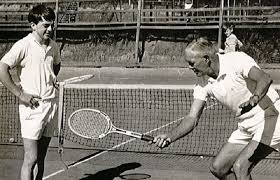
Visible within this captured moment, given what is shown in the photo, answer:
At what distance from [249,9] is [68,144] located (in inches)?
499

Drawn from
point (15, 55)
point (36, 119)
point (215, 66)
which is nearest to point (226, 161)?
point (215, 66)

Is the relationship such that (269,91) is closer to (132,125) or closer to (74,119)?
(74,119)

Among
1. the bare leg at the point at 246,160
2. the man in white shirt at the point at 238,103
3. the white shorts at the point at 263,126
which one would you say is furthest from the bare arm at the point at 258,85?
the bare leg at the point at 246,160

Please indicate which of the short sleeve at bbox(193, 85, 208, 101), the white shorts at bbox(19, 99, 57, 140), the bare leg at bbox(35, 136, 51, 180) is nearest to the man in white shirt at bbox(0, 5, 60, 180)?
the white shorts at bbox(19, 99, 57, 140)

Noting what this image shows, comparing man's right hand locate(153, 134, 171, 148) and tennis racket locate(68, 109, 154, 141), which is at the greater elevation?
man's right hand locate(153, 134, 171, 148)

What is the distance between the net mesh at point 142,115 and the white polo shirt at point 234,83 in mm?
3434

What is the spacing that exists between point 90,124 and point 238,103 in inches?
82.7

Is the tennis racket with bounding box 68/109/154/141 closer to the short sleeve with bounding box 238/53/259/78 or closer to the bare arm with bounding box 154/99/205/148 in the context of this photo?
the bare arm with bounding box 154/99/205/148

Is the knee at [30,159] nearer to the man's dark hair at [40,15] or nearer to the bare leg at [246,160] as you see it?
the man's dark hair at [40,15]

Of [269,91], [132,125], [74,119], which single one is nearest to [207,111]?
[132,125]

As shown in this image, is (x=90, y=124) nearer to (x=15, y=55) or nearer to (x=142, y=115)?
(x=15, y=55)

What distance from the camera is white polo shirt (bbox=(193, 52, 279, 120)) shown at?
4703mm

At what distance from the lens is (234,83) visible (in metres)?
4.77

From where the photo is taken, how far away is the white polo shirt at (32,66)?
5.44 m
